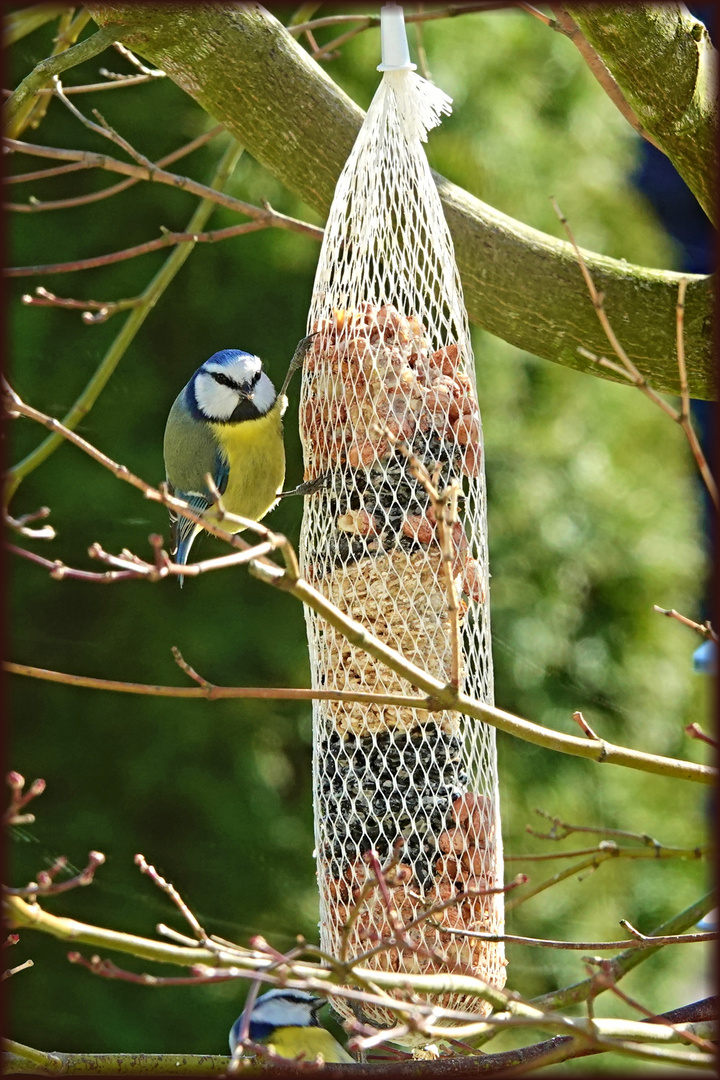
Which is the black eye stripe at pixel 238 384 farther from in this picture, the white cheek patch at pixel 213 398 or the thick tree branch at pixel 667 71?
the thick tree branch at pixel 667 71

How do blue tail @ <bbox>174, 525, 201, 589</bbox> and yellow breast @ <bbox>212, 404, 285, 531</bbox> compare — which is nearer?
yellow breast @ <bbox>212, 404, 285, 531</bbox>

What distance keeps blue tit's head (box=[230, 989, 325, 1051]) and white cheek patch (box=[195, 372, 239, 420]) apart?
100 cm

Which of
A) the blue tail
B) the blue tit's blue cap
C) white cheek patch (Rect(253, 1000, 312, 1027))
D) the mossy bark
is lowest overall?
white cheek patch (Rect(253, 1000, 312, 1027))

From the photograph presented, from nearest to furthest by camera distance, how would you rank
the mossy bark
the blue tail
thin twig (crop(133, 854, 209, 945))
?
1. thin twig (crop(133, 854, 209, 945))
2. the mossy bark
3. the blue tail

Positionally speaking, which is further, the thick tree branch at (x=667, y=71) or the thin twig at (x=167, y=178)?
the thin twig at (x=167, y=178)

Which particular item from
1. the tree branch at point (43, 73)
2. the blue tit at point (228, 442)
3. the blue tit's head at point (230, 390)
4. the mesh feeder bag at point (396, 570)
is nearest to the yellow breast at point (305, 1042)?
the mesh feeder bag at point (396, 570)

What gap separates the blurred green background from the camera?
2977 millimetres

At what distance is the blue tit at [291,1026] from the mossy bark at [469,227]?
3.83 ft

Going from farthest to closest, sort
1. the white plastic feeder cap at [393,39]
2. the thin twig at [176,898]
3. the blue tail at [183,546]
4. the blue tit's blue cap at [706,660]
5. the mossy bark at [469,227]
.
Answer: the blue tail at [183,546]
the mossy bark at [469,227]
the white plastic feeder cap at [393,39]
the blue tit's blue cap at [706,660]
the thin twig at [176,898]

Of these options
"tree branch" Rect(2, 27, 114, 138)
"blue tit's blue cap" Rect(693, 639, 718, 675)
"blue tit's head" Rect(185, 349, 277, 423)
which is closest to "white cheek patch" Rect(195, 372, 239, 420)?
"blue tit's head" Rect(185, 349, 277, 423)

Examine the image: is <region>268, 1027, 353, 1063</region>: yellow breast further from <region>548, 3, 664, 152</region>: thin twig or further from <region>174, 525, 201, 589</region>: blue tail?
<region>548, 3, 664, 152</region>: thin twig

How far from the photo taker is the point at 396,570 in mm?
1757

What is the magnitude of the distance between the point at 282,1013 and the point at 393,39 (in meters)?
1.57

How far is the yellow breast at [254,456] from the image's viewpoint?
7.11 ft
